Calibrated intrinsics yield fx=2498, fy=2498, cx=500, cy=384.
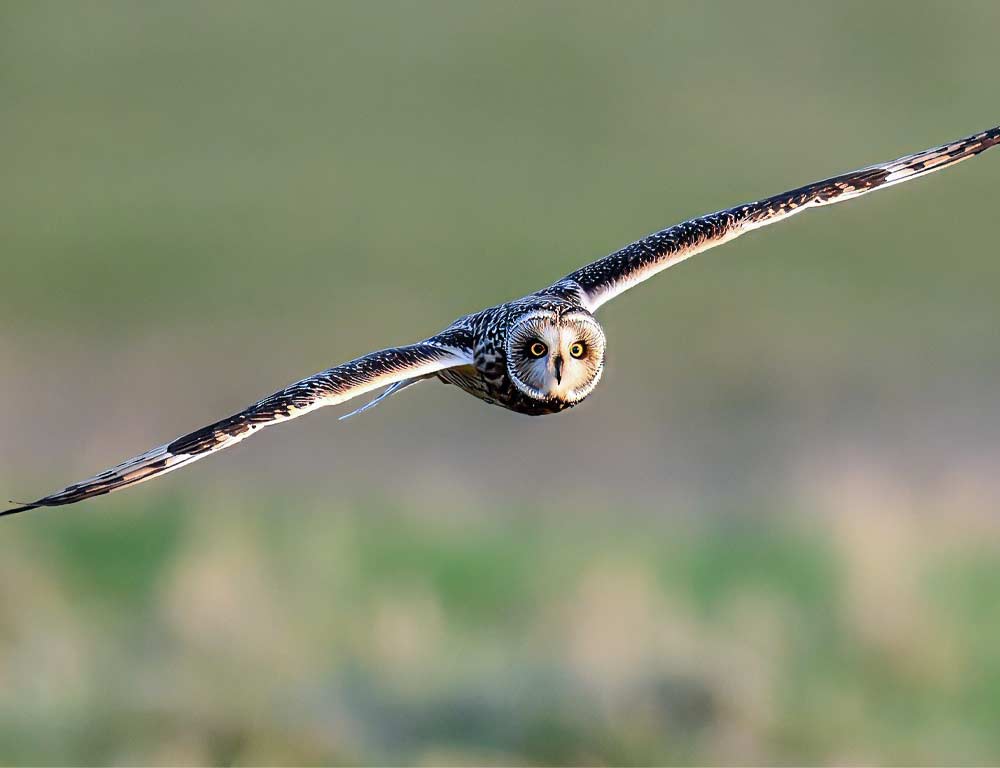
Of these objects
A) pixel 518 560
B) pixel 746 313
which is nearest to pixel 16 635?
pixel 518 560

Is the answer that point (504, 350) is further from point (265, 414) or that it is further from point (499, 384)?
point (265, 414)

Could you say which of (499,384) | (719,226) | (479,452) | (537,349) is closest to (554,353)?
(537,349)

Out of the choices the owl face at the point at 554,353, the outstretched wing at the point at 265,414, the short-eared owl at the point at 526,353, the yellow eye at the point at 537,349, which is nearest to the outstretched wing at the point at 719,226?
the short-eared owl at the point at 526,353

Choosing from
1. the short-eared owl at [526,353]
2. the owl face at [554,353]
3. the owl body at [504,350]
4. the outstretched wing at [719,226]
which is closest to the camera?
the short-eared owl at [526,353]

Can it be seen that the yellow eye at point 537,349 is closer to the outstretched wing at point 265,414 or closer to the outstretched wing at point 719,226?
the outstretched wing at point 265,414

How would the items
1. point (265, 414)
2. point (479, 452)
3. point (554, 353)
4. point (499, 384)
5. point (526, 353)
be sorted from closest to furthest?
point (265, 414), point (554, 353), point (526, 353), point (499, 384), point (479, 452)

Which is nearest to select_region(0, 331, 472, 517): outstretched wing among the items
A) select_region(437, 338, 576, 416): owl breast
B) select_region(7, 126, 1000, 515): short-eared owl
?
select_region(7, 126, 1000, 515): short-eared owl

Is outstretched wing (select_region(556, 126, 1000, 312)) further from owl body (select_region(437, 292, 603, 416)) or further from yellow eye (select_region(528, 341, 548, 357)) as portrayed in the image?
yellow eye (select_region(528, 341, 548, 357))
